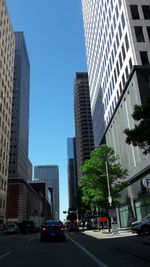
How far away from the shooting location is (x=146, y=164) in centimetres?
3198

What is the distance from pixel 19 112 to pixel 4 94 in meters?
62.6

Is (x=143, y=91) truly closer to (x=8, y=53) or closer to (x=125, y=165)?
(x=125, y=165)

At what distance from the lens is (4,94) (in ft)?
234

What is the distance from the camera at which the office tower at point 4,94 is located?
66375mm

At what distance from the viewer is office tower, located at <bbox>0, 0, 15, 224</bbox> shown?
218ft

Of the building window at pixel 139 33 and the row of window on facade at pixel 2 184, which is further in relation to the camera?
the row of window on facade at pixel 2 184

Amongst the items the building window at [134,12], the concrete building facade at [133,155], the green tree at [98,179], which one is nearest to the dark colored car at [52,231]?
the concrete building facade at [133,155]

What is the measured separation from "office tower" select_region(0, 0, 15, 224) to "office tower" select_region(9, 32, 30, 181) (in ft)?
175

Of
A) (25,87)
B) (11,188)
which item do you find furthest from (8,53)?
(25,87)

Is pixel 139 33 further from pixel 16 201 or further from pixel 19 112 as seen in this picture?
pixel 19 112

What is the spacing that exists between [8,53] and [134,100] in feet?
182

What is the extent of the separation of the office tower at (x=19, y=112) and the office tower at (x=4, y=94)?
2106 inches

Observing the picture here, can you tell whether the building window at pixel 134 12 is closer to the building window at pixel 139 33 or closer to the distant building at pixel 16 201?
the building window at pixel 139 33

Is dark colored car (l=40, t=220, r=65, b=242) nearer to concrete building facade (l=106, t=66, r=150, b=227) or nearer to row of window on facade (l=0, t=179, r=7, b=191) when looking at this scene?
concrete building facade (l=106, t=66, r=150, b=227)
